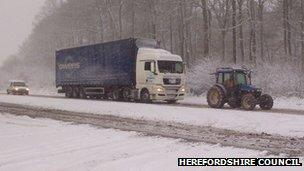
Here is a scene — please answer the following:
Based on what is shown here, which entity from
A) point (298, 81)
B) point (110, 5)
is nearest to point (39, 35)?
point (110, 5)

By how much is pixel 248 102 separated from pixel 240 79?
5.90 feet

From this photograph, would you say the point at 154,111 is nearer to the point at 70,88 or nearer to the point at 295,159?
the point at 295,159

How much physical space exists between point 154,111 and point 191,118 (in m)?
3.47

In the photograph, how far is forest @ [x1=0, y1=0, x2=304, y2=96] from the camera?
114 feet

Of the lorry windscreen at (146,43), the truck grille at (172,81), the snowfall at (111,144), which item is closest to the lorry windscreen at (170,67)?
the truck grille at (172,81)

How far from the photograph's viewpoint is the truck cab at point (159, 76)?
28875 millimetres

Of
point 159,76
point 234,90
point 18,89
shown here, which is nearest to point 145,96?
point 159,76

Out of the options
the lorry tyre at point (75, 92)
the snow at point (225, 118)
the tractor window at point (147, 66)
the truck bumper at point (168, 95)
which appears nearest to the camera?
the snow at point (225, 118)

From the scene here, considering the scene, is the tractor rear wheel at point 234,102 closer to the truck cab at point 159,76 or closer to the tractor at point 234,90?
the tractor at point 234,90

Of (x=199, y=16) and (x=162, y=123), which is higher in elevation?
(x=199, y=16)

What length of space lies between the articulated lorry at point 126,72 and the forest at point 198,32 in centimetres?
564

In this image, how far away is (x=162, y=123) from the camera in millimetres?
17906

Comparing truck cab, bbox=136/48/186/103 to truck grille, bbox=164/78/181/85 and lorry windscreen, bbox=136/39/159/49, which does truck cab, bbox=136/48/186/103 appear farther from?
lorry windscreen, bbox=136/39/159/49

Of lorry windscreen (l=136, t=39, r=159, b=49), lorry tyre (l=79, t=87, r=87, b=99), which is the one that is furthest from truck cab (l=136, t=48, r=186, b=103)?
lorry tyre (l=79, t=87, r=87, b=99)
